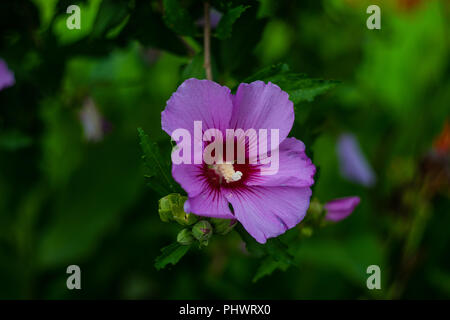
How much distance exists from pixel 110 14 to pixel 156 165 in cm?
24

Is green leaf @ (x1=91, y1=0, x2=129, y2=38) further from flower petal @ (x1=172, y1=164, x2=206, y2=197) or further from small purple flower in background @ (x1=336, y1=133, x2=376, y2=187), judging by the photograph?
small purple flower in background @ (x1=336, y1=133, x2=376, y2=187)

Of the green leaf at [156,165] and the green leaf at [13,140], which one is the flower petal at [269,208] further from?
the green leaf at [13,140]

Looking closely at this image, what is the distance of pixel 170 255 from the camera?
1.39 ft

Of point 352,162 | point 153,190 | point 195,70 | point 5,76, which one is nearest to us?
point 195,70

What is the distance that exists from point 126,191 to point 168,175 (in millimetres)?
583

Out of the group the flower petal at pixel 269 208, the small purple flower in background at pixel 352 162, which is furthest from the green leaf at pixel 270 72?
the small purple flower in background at pixel 352 162

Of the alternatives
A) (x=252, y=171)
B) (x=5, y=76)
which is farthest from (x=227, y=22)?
(x=5, y=76)

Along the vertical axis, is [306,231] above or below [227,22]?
below

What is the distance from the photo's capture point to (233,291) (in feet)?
2.48

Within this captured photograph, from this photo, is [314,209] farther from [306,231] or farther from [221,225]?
[221,225]

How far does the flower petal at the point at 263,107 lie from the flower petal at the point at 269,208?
47 millimetres

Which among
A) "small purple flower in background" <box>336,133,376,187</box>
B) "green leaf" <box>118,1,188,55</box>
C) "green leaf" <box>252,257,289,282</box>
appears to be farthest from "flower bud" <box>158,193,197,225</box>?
"small purple flower in background" <box>336,133,376,187</box>

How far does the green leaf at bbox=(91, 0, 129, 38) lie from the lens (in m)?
0.58
